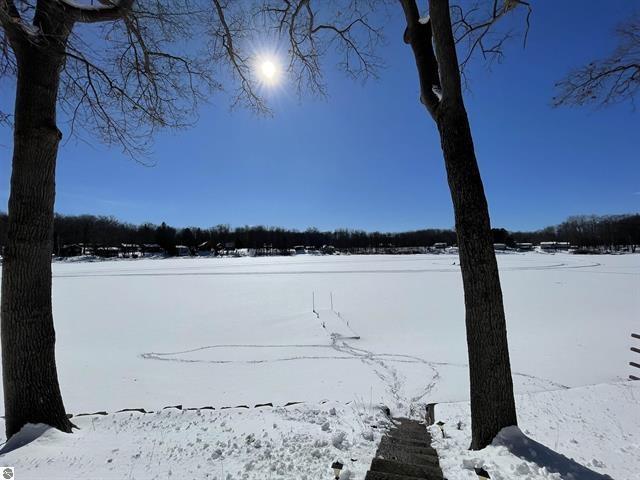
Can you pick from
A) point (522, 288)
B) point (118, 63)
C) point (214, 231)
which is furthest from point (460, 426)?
point (214, 231)

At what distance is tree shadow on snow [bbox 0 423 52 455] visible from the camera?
2.96 meters

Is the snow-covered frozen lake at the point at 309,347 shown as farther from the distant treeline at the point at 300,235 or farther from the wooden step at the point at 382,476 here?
the distant treeline at the point at 300,235

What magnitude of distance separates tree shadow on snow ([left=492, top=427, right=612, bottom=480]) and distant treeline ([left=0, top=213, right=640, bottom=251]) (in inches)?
3713

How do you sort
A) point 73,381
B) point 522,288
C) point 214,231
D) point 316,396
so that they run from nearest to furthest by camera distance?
point 316,396 → point 73,381 → point 522,288 → point 214,231

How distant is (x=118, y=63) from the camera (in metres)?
4.46

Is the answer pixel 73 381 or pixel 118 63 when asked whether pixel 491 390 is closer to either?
pixel 118 63

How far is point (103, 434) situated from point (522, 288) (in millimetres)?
23228

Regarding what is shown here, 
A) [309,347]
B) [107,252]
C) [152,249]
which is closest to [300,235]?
[152,249]

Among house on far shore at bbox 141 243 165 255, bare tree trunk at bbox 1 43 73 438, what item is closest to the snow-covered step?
bare tree trunk at bbox 1 43 73 438

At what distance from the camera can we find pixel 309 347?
9.59m

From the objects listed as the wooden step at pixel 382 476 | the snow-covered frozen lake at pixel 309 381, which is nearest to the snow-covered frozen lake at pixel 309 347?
the snow-covered frozen lake at pixel 309 381

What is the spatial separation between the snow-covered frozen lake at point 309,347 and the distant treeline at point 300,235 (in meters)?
81.8

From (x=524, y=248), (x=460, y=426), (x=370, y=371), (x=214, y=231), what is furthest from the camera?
(x=214, y=231)

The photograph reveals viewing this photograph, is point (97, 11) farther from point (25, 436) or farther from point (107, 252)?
point (107, 252)
